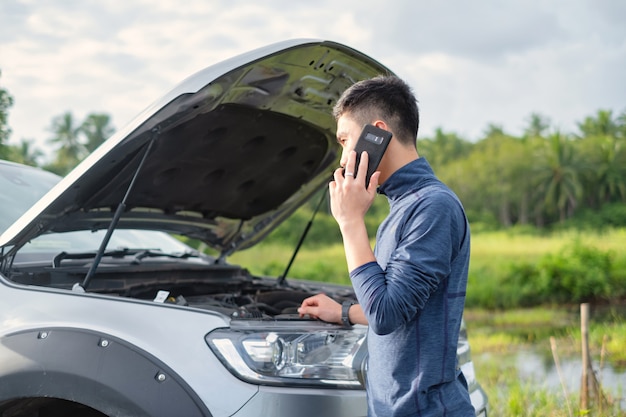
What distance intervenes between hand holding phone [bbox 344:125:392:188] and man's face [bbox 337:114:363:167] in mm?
32

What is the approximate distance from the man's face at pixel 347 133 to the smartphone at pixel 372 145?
3cm

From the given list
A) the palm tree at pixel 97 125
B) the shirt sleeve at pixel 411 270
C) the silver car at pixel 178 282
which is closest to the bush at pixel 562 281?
the silver car at pixel 178 282

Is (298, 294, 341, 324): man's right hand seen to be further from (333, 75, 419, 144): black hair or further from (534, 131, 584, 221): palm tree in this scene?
(534, 131, 584, 221): palm tree

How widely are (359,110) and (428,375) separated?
778 mm

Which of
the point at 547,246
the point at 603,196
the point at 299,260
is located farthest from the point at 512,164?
the point at 299,260

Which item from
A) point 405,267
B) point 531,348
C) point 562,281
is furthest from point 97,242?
point 562,281

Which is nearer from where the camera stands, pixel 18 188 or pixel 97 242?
pixel 18 188

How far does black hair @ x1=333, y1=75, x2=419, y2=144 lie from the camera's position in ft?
6.49

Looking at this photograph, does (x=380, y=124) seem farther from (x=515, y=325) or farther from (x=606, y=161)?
(x=606, y=161)

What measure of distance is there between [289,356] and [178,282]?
155 centimetres

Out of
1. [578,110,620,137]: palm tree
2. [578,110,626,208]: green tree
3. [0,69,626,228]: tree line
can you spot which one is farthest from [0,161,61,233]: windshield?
[578,110,620,137]: palm tree

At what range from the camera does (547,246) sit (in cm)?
3050

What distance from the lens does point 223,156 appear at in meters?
3.62

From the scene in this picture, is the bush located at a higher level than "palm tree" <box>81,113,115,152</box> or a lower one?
lower
